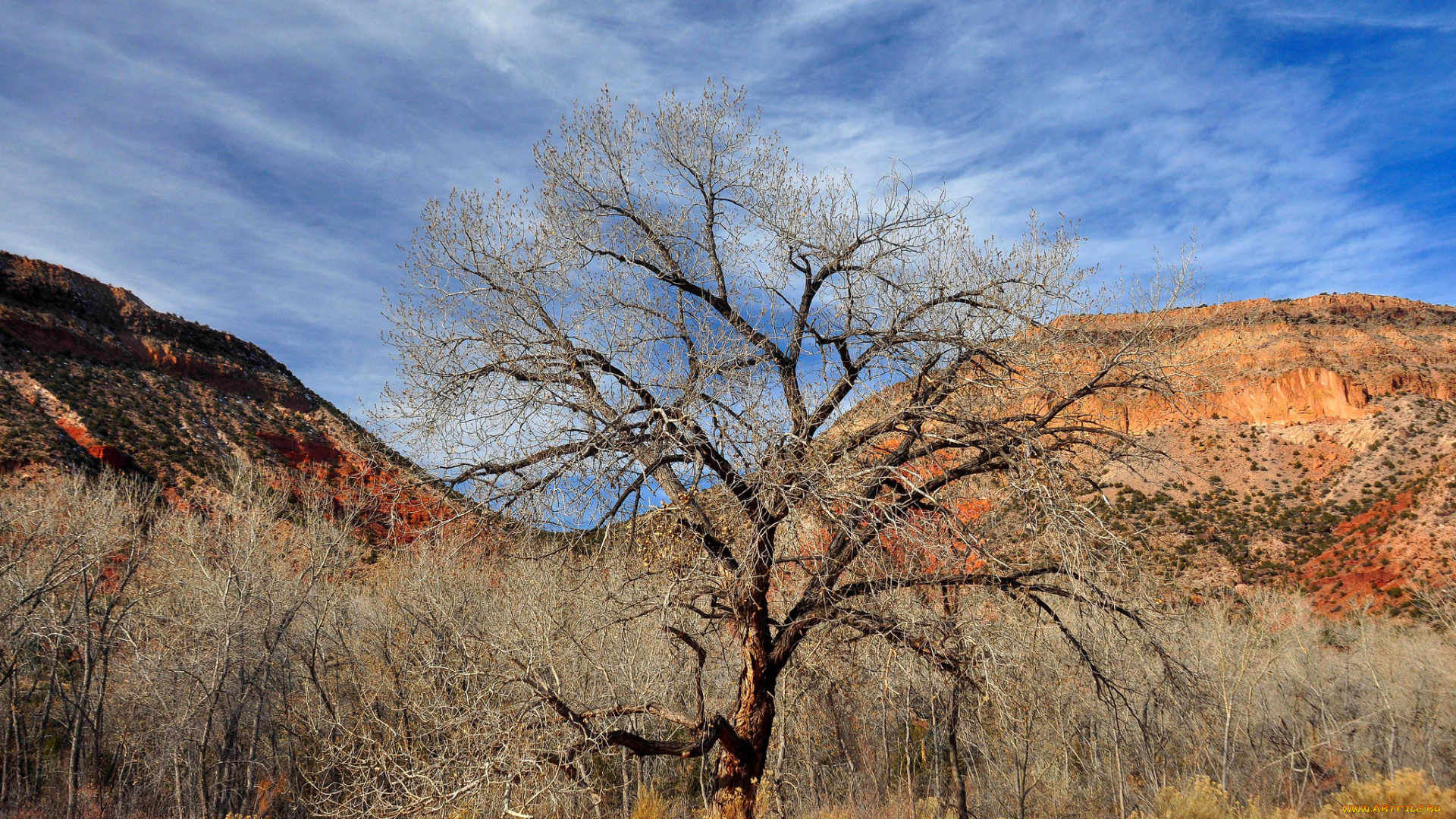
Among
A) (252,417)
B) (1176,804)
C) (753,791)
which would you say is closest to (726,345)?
(753,791)

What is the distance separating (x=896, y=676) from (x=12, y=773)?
834 inches

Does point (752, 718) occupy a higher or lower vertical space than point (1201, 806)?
higher

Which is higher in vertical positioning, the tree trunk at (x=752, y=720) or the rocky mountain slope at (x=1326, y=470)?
the rocky mountain slope at (x=1326, y=470)

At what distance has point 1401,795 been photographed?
807cm

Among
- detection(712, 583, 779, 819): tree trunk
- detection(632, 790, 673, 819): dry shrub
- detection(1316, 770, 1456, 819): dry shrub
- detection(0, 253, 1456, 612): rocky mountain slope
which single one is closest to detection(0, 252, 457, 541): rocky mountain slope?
detection(0, 253, 1456, 612): rocky mountain slope

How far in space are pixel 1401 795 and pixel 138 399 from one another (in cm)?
5781

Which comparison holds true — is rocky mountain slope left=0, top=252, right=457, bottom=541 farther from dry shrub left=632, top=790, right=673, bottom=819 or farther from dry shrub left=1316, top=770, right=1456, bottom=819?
dry shrub left=1316, top=770, right=1456, bottom=819

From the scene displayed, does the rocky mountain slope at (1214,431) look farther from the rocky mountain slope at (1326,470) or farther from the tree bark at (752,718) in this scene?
the tree bark at (752,718)

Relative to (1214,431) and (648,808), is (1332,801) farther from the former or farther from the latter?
(1214,431)

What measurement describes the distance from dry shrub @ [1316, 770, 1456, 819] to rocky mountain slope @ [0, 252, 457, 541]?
2934 cm

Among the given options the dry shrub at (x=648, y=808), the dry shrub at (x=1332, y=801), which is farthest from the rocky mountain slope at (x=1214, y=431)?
the dry shrub at (x=648, y=808)

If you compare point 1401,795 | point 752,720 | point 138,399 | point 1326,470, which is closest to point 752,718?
point 752,720

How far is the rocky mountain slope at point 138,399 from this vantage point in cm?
3722

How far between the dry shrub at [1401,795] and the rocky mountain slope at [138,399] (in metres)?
29.3
